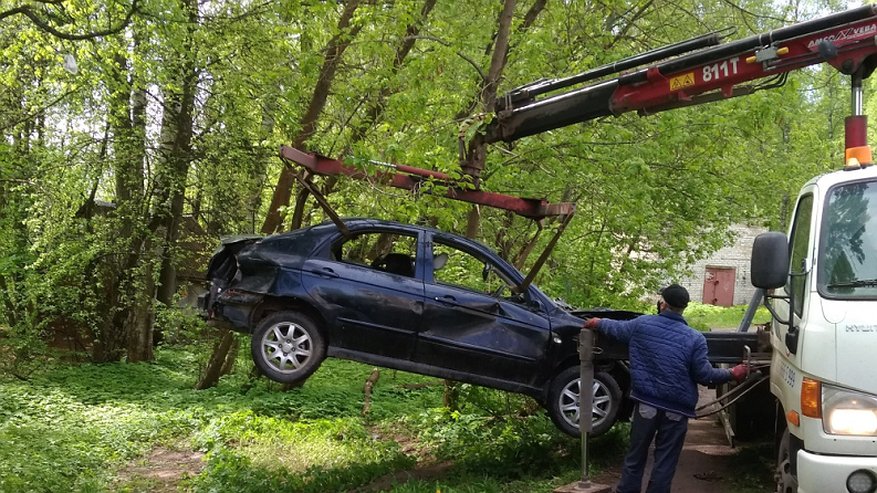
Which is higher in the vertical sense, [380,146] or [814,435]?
[380,146]

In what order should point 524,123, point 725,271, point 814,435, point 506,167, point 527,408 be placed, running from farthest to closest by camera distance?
point 725,271 → point 506,167 → point 527,408 → point 524,123 → point 814,435

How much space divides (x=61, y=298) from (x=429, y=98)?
10.9 metres

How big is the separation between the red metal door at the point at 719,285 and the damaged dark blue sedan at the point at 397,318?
3166 centimetres

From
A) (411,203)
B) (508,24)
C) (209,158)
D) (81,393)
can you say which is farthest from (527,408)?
(81,393)

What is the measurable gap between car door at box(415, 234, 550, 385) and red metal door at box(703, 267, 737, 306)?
32.0 m

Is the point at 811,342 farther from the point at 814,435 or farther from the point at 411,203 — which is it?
the point at 411,203

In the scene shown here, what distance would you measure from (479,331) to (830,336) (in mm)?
3099

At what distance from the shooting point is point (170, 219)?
1510 centimetres

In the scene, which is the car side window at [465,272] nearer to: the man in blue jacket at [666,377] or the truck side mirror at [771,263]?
the man in blue jacket at [666,377]

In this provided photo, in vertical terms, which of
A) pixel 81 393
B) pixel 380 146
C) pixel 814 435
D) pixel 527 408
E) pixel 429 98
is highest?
pixel 429 98

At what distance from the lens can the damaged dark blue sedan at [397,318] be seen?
6.35 m

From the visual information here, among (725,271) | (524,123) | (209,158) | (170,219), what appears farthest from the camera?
(725,271)

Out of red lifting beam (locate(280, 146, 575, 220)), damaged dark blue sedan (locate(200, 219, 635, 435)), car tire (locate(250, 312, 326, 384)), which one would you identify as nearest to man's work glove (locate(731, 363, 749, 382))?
damaged dark blue sedan (locate(200, 219, 635, 435))

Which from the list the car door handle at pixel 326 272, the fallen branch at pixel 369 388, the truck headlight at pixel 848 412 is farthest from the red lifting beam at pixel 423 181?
the fallen branch at pixel 369 388
